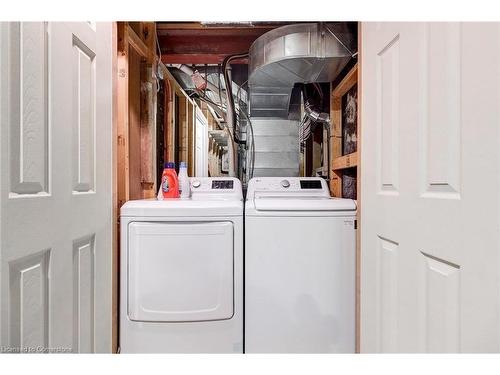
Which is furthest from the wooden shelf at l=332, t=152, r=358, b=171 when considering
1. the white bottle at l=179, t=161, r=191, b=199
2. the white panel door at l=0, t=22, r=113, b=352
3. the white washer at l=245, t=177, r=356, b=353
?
the white panel door at l=0, t=22, r=113, b=352

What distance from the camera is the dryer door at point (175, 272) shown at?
4.52 feet

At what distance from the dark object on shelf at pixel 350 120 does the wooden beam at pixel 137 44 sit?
1.39 m

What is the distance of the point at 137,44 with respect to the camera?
1.66m

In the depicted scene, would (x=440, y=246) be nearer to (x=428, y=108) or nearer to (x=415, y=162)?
(x=415, y=162)

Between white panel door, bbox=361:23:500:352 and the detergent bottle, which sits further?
the detergent bottle

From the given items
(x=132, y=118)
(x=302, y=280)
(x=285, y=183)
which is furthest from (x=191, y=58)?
(x=302, y=280)

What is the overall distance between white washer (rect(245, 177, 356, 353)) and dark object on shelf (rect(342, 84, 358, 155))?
1.98 ft

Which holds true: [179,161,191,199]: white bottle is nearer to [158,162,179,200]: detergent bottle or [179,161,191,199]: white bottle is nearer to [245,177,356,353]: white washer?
[158,162,179,200]: detergent bottle

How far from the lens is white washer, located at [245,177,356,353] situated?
1400 millimetres

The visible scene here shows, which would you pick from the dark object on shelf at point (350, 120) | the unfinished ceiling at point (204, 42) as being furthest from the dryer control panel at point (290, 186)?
the unfinished ceiling at point (204, 42)

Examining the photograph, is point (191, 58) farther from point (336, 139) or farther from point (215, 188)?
point (336, 139)

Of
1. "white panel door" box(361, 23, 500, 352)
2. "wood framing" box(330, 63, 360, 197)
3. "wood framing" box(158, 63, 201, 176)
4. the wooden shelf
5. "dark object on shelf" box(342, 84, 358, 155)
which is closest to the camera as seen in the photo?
"white panel door" box(361, 23, 500, 352)
